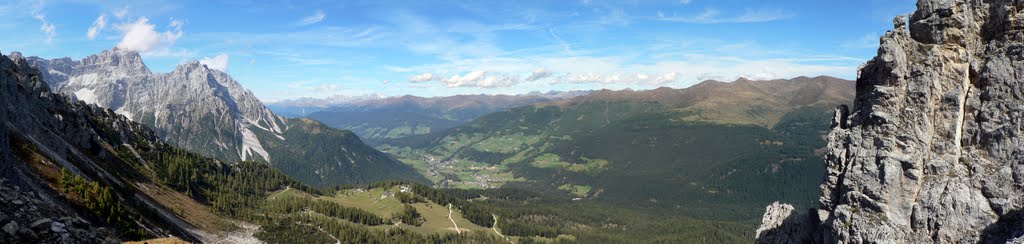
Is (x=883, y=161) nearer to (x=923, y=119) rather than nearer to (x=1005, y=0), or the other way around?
(x=923, y=119)

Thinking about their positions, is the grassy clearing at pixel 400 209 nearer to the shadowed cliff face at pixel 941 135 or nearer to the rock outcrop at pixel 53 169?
the rock outcrop at pixel 53 169

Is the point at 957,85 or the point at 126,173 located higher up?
the point at 957,85

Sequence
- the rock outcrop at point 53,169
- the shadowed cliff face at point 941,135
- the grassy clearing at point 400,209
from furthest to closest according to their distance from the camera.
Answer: the grassy clearing at point 400,209 < the shadowed cliff face at point 941,135 < the rock outcrop at point 53,169

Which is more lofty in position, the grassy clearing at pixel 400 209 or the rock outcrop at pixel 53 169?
the rock outcrop at pixel 53 169

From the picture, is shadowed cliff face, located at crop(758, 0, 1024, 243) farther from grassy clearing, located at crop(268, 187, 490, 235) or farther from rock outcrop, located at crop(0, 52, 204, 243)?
grassy clearing, located at crop(268, 187, 490, 235)

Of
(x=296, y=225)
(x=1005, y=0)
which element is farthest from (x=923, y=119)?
(x=296, y=225)

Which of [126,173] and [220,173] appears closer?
[126,173]

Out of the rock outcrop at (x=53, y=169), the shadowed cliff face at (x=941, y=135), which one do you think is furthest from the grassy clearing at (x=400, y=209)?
the shadowed cliff face at (x=941, y=135)

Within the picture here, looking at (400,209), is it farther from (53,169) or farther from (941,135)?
(941,135)

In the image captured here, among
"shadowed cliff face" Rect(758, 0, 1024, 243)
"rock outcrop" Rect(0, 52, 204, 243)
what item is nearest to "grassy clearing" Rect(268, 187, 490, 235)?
"rock outcrop" Rect(0, 52, 204, 243)
